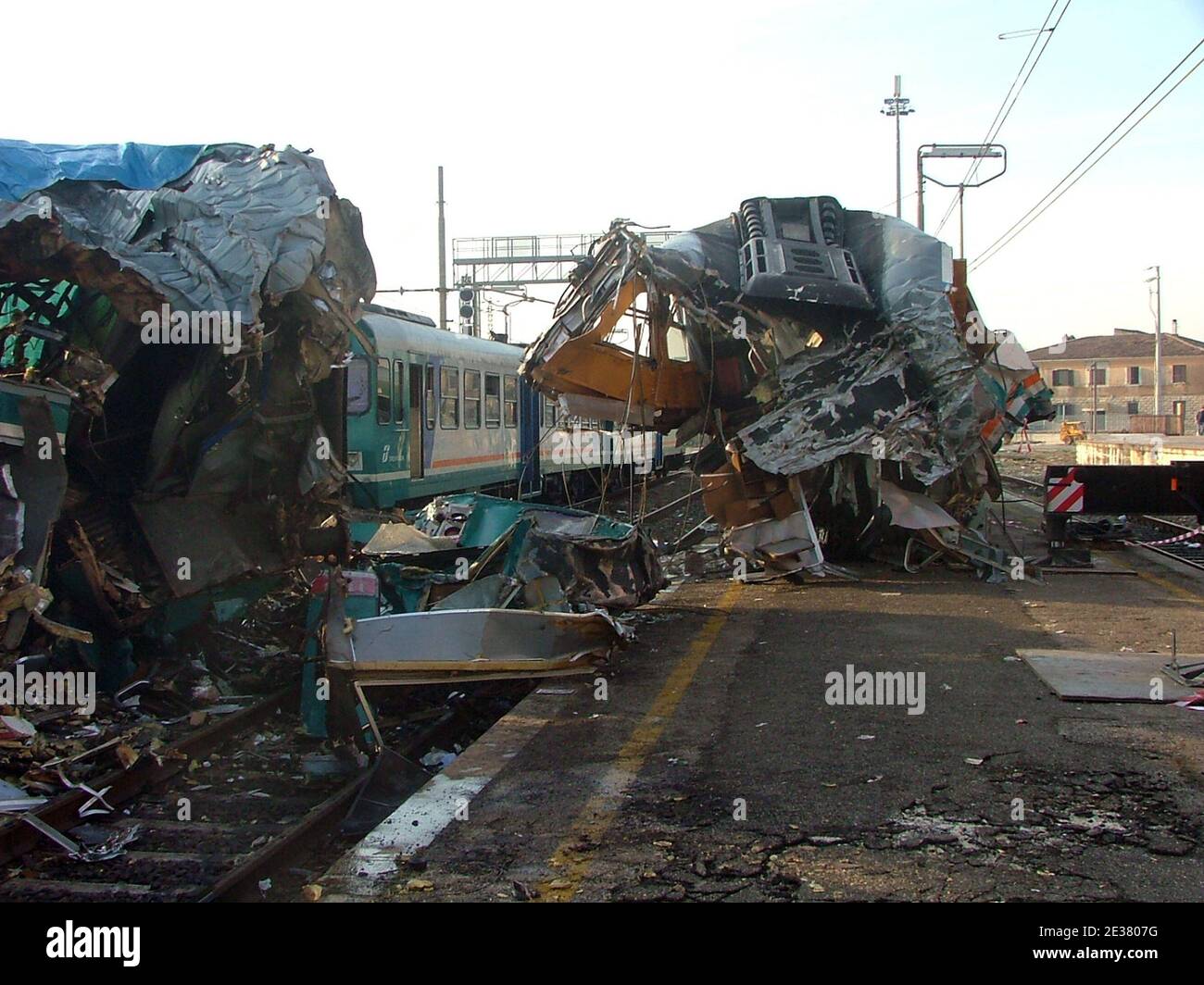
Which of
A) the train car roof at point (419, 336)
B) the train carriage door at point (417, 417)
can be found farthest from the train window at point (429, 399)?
the train car roof at point (419, 336)

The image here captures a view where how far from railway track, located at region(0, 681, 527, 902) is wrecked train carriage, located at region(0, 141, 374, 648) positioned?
1.26 meters

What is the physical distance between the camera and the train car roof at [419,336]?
14.9 metres

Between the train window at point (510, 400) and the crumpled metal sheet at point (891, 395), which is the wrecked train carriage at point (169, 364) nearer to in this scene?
the crumpled metal sheet at point (891, 395)

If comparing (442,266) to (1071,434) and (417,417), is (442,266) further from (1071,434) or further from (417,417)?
(1071,434)

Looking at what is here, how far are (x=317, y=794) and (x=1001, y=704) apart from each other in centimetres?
384

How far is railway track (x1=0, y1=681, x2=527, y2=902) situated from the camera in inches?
190

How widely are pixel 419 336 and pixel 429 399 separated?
906mm

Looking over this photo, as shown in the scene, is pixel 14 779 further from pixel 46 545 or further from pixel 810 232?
pixel 810 232

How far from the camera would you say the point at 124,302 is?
7.22m

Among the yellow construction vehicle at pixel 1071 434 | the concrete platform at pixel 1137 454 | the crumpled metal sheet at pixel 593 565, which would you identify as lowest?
the crumpled metal sheet at pixel 593 565

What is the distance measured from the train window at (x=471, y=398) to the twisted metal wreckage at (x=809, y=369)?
5.88 meters

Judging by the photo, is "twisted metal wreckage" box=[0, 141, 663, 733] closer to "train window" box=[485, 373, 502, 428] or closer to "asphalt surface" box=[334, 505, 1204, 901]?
"asphalt surface" box=[334, 505, 1204, 901]
